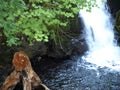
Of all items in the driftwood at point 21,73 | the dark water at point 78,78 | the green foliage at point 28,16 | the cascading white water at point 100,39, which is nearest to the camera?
the green foliage at point 28,16

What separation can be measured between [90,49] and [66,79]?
14.4ft

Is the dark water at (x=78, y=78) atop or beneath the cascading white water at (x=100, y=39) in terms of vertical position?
beneath

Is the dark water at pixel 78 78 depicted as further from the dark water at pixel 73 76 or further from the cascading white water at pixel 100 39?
the cascading white water at pixel 100 39

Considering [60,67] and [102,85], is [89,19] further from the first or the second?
[102,85]

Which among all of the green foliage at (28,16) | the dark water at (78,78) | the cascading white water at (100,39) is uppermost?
the green foliage at (28,16)

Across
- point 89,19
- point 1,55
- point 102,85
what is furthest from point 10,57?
point 89,19

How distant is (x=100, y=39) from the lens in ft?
61.6

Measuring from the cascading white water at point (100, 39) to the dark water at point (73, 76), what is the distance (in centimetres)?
115

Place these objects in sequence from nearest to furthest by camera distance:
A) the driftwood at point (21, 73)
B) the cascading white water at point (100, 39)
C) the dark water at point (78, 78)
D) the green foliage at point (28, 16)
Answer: the green foliage at point (28, 16)
the driftwood at point (21, 73)
the dark water at point (78, 78)
the cascading white water at point (100, 39)

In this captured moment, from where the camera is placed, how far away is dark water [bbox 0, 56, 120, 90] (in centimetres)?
1300

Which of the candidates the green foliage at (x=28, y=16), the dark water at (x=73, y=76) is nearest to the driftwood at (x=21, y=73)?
the green foliage at (x=28, y=16)

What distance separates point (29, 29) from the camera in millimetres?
8617

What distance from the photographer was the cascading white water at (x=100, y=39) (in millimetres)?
16344

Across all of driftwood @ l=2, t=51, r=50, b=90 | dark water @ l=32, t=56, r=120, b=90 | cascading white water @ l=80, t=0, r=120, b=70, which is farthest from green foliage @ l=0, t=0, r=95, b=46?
cascading white water @ l=80, t=0, r=120, b=70
